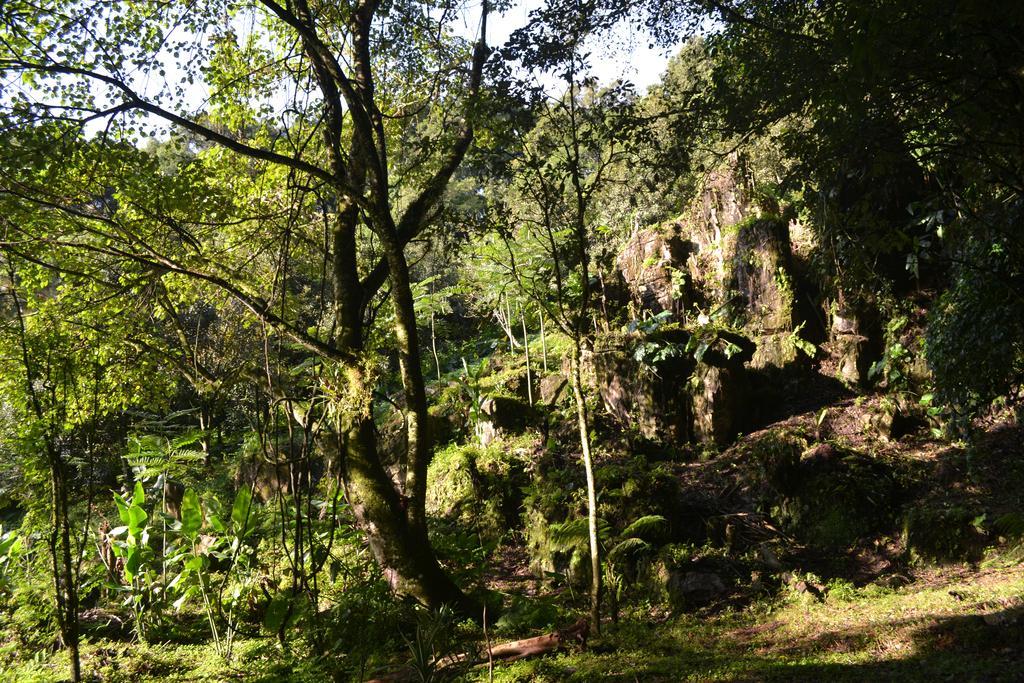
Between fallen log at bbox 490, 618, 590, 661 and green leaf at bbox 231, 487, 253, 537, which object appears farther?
green leaf at bbox 231, 487, 253, 537

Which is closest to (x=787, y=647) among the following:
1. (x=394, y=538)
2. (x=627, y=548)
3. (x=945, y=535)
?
(x=627, y=548)

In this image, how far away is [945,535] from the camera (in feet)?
20.2

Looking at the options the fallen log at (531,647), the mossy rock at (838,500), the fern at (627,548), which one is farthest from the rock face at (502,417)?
the fallen log at (531,647)

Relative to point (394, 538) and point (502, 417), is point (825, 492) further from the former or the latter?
point (394, 538)

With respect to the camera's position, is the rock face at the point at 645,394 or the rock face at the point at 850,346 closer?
the rock face at the point at 850,346

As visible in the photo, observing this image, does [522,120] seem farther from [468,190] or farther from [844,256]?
[468,190]

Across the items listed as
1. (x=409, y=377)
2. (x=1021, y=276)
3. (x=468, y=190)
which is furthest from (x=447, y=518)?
(x=468, y=190)

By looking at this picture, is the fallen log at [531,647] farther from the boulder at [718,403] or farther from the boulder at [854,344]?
the boulder at [854,344]

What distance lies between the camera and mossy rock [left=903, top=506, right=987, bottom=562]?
19.6 feet

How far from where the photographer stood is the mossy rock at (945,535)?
598cm

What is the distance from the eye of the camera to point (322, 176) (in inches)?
194

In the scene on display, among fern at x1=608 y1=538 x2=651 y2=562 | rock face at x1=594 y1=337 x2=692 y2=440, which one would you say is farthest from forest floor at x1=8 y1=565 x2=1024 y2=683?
rock face at x1=594 y1=337 x2=692 y2=440

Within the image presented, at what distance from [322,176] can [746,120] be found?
129 inches

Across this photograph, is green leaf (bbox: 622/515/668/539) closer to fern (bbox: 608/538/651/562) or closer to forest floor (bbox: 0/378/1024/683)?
fern (bbox: 608/538/651/562)
